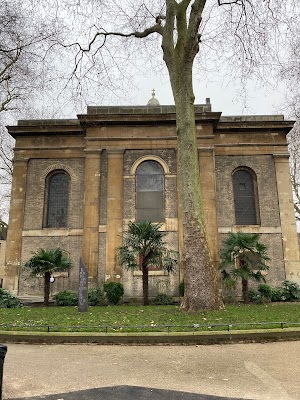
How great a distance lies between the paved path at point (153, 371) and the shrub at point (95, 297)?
9.47 m

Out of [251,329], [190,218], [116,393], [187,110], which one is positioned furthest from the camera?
[187,110]

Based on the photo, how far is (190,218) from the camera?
1184 cm

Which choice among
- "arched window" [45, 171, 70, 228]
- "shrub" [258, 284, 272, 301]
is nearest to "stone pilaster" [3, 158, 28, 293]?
"arched window" [45, 171, 70, 228]

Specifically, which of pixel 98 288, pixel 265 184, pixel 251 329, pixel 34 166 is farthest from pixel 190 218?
pixel 34 166

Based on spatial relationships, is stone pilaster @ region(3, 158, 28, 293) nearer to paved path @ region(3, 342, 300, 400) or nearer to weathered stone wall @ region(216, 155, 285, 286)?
weathered stone wall @ region(216, 155, 285, 286)

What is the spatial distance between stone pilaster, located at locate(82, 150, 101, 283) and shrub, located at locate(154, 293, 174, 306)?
133 inches

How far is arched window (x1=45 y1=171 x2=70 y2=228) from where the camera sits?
65.7 feet

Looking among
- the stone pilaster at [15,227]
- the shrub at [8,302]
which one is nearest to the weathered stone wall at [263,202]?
the shrub at [8,302]

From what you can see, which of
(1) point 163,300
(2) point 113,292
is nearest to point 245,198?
(1) point 163,300

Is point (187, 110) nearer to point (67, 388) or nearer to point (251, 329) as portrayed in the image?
point (251, 329)

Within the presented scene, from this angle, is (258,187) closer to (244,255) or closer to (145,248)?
(244,255)

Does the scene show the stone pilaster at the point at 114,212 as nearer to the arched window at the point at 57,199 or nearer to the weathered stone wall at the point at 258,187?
the arched window at the point at 57,199

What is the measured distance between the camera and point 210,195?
19156 millimetres

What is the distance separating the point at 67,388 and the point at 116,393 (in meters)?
0.69
